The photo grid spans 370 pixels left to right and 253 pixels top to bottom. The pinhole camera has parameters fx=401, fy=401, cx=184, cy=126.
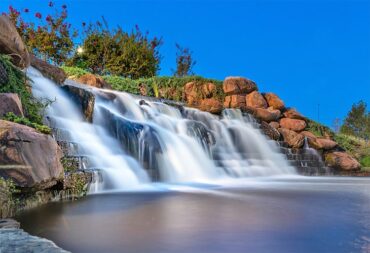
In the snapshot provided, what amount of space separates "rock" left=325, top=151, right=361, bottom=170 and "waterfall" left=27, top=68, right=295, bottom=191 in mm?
2235

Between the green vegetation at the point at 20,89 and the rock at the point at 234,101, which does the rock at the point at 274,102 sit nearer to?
the rock at the point at 234,101

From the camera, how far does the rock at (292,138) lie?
1484cm

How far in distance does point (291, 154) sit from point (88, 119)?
8.33 metres

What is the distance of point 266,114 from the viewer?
16094mm

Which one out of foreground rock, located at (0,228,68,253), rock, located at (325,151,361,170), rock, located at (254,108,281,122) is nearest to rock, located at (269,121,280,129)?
rock, located at (254,108,281,122)

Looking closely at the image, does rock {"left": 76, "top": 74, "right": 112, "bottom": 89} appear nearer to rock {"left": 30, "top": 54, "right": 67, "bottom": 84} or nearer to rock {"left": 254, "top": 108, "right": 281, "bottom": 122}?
rock {"left": 30, "top": 54, "right": 67, "bottom": 84}

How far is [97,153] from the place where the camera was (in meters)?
6.92

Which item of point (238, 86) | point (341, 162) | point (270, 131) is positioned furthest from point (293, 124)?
point (238, 86)

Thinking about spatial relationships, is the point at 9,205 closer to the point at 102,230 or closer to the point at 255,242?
the point at 102,230

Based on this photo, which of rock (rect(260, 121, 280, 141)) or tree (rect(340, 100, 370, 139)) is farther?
tree (rect(340, 100, 370, 139))

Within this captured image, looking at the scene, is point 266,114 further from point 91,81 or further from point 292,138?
point 91,81

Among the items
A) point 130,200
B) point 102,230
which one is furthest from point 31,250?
point 130,200

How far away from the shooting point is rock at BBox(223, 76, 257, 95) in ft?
58.2

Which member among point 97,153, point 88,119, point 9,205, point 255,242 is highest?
point 88,119
